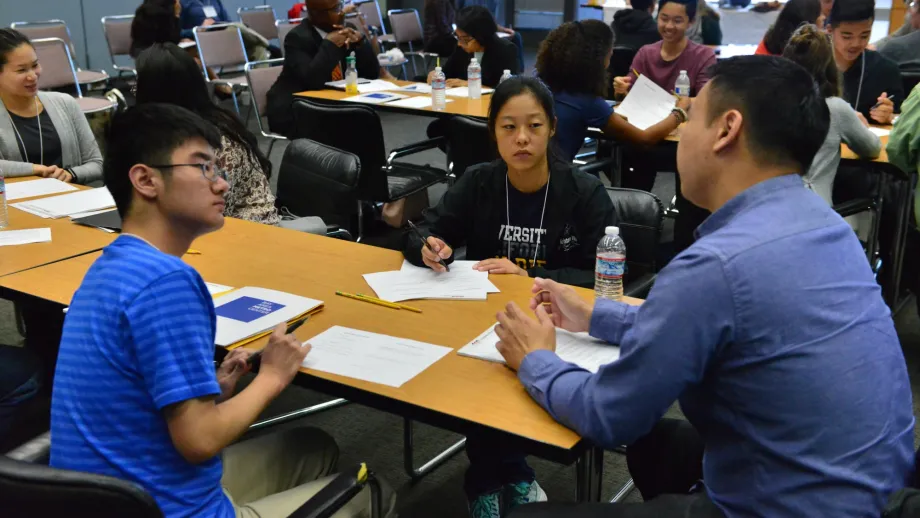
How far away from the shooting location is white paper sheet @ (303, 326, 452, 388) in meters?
1.70

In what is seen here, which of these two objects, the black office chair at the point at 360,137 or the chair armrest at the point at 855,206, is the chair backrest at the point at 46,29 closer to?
the black office chair at the point at 360,137

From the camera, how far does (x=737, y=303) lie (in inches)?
48.1

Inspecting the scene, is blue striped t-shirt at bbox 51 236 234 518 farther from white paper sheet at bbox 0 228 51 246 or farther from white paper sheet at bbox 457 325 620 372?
white paper sheet at bbox 0 228 51 246

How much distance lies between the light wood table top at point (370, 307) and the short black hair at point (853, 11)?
2.65 metres

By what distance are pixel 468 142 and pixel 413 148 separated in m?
0.39

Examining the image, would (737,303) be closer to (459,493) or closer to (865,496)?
(865,496)

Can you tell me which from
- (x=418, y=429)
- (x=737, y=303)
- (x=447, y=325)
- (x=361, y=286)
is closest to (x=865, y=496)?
(x=737, y=303)

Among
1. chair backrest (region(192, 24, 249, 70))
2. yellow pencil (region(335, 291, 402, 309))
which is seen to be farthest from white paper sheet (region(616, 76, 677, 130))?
chair backrest (region(192, 24, 249, 70))

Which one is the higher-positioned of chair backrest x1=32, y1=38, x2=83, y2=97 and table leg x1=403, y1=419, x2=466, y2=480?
chair backrest x1=32, y1=38, x2=83, y2=97

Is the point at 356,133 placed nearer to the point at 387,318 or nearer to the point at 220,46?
the point at 387,318

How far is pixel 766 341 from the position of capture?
48.3 inches

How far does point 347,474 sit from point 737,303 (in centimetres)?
69

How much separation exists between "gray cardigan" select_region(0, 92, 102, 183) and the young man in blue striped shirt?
7.46ft

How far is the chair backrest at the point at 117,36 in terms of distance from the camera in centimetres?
763
